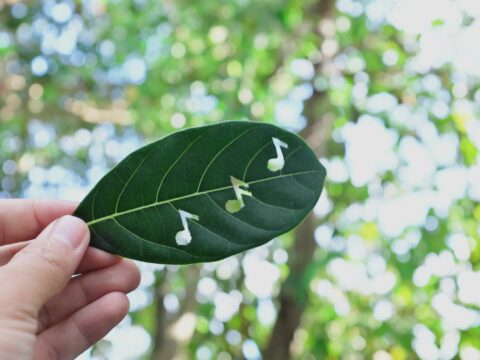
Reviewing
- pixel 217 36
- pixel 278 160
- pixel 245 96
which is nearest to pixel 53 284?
pixel 278 160

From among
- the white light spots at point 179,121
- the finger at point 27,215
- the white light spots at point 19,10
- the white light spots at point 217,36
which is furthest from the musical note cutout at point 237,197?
the white light spots at point 19,10

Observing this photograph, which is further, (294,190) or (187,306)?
(187,306)

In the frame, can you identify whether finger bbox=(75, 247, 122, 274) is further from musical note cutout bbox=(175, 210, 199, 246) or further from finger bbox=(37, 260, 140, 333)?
musical note cutout bbox=(175, 210, 199, 246)

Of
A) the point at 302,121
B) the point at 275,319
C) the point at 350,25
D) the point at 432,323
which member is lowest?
the point at 275,319

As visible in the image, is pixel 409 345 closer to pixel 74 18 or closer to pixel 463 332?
pixel 463 332

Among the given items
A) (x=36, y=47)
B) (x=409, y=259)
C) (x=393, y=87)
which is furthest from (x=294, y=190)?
(x=36, y=47)

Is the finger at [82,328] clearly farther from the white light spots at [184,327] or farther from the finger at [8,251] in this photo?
the white light spots at [184,327]

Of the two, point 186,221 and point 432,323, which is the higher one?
point 186,221

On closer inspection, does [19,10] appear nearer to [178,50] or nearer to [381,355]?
[178,50]

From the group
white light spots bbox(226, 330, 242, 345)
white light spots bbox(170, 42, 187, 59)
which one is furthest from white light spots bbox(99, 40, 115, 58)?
white light spots bbox(226, 330, 242, 345)
